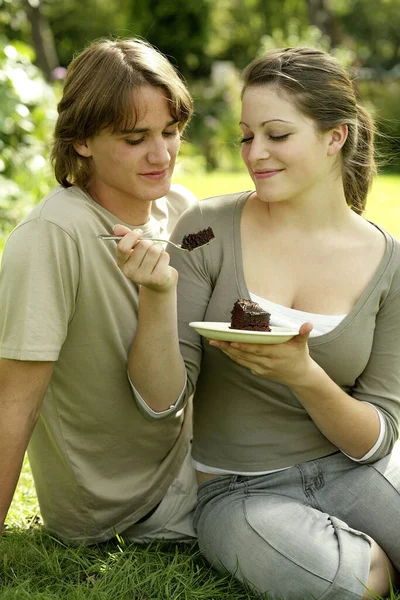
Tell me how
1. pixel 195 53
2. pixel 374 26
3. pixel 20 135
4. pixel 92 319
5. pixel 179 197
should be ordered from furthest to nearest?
1. pixel 374 26
2. pixel 195 53
3. pixel 20 135
4. pixel 179 197
5. pixel 92 319

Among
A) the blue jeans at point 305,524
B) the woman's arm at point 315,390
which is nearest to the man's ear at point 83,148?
the woman's arm at point 315,390

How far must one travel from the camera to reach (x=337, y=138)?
278cm

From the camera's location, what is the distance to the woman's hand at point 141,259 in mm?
2346

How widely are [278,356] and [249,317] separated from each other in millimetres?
140

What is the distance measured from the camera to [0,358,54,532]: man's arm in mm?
2539

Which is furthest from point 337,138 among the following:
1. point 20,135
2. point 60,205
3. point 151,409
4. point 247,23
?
point 247,23

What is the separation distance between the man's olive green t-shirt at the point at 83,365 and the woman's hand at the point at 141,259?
232 mm

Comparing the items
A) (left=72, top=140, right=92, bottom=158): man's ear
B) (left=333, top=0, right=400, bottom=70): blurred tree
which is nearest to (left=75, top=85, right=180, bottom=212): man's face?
(left=72, top=140, right=92, bottom=158): man's ear

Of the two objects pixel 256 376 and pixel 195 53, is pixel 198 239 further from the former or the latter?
pixel 195 53

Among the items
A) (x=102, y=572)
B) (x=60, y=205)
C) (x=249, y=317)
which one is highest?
(x=60, y=205)

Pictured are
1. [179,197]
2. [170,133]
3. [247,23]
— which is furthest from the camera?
[247,23]

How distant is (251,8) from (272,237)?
32962mm

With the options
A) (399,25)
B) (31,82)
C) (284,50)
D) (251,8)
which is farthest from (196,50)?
(284,50)

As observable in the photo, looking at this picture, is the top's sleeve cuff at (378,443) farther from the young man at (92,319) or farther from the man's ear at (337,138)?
the man's ear at (337,138)
